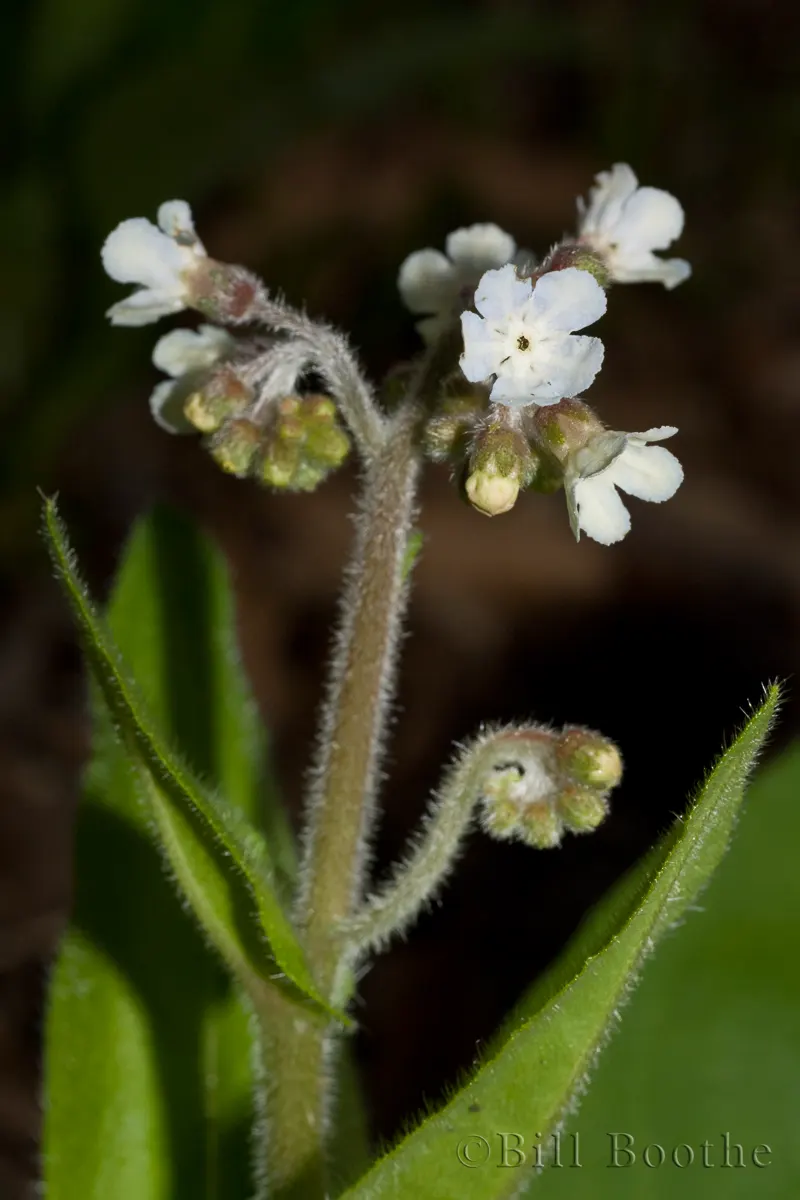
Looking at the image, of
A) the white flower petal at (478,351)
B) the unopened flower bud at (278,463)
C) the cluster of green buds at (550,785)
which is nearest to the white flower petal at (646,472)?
the white flower petal at (478,351)

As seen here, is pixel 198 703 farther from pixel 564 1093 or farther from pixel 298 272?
pixel 298 272

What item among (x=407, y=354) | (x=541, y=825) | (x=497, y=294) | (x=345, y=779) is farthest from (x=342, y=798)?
(x=407, y=354)

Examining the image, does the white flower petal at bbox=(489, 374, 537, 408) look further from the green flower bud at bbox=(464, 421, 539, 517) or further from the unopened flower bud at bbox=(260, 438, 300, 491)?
the unopened flower bud at bbox=(260, 438, 300, 491)

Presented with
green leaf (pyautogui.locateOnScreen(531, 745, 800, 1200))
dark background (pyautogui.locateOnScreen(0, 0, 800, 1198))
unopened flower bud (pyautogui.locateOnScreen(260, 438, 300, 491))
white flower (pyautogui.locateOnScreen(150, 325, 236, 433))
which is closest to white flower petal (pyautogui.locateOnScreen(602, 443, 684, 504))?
unopened flower bud (pyautogui.locateOnScreen(260, 438, 300, 491))

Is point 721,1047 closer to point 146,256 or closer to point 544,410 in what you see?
point 544,410

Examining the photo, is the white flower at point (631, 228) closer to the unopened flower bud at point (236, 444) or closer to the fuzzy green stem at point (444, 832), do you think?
the unopened flower bud at point (236, 444)

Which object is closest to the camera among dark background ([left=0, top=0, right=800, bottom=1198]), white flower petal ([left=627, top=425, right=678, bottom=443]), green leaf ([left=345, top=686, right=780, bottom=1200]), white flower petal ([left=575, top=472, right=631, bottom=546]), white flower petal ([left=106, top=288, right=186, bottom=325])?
green leaf ([left=345, top=686, right=780, bottom=1200])

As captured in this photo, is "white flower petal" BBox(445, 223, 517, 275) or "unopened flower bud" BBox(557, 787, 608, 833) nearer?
"unopened flower bud" BBox(557, 787, 608, 833)
